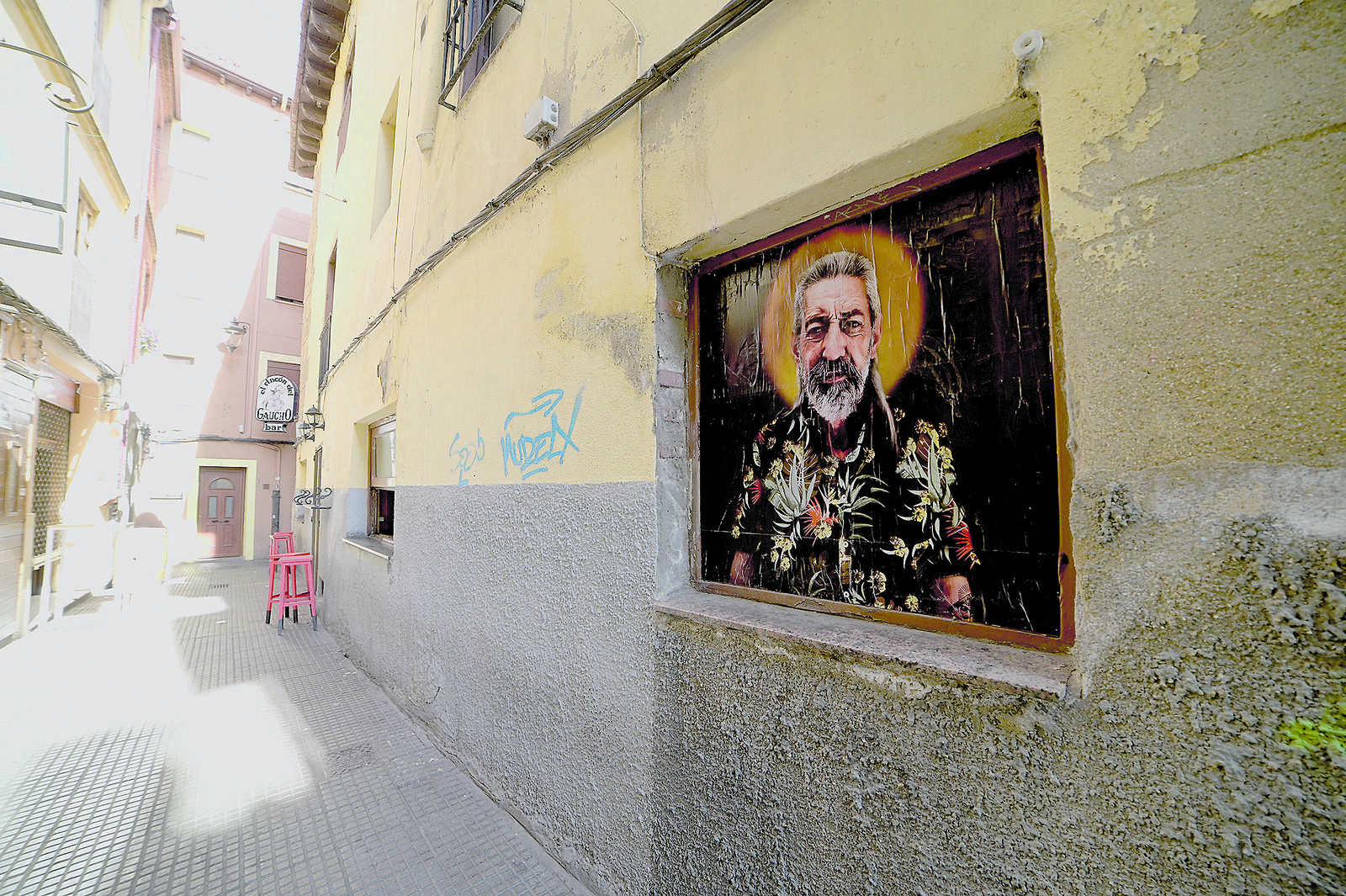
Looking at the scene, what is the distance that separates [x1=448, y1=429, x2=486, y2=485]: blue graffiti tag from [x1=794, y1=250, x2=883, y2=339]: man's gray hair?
213 centimetres

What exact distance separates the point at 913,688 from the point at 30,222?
6.39m

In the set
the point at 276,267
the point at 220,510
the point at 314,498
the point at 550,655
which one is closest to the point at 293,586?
the point at 314,498

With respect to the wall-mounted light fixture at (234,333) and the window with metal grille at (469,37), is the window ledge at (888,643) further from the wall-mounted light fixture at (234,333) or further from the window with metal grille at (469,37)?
the wall-mounted light fixture at (234,333)

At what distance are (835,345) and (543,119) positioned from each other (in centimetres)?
200

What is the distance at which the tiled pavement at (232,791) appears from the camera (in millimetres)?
2406

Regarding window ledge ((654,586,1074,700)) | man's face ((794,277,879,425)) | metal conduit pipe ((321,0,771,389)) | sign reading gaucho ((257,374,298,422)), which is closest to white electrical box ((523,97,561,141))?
metal conduit pipe ((321,0,771,389))

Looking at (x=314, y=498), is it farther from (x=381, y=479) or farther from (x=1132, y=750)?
(x=1132, y=750)

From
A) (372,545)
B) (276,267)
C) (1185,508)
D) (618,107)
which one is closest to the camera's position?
(1185,508)

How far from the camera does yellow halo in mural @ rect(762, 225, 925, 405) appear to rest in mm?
1614

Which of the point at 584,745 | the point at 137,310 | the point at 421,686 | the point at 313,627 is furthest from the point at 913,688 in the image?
the point at 137,310

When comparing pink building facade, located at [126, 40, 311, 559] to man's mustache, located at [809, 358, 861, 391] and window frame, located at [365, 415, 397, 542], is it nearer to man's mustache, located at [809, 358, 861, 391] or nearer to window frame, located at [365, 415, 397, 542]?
window frame, located at [365, 415, 397, 542]

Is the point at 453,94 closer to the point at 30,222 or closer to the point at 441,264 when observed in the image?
the point at 441,264

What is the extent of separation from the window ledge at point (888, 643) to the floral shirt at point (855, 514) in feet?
0.36

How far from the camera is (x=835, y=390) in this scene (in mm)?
1791
